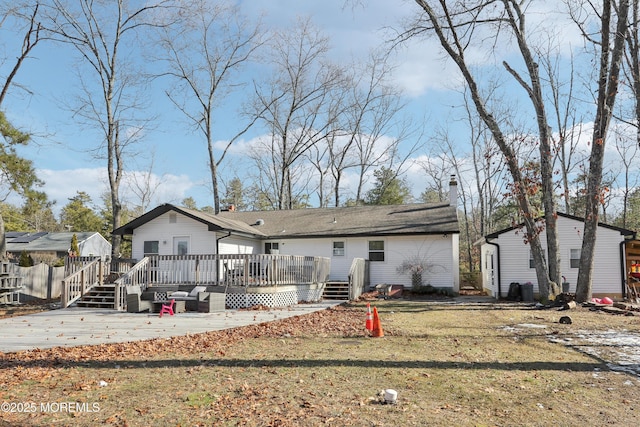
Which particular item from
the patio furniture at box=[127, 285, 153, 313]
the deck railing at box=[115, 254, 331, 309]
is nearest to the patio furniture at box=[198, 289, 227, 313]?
the deck railing at box=[115, 254, 331, 309]

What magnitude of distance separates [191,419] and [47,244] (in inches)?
1471

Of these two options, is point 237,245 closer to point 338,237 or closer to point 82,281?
point 338,237

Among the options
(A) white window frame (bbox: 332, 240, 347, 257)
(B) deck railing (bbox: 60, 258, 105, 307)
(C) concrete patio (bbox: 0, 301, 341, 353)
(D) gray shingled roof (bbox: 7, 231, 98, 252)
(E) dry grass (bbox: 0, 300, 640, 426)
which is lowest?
(C) concrete patio (bbox: 0, 301, 341, 353)

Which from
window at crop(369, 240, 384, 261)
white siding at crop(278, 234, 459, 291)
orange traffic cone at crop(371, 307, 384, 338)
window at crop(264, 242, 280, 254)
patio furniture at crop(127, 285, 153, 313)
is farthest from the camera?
window at crop(264, 242, 280, 254)

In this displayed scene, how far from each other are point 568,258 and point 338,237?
1046cm

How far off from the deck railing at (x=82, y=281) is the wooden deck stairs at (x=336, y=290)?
30.4ft

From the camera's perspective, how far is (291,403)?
4.65 m

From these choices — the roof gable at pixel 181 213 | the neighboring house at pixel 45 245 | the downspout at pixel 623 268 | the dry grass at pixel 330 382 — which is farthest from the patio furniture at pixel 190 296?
the neighboring house at pixel 45 245

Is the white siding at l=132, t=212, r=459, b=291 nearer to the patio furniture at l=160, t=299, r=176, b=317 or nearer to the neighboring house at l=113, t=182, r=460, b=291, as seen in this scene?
the neighboring house at l=113, t=182, r=460, b=291

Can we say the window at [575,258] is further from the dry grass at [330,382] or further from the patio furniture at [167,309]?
the patio furniture at [167,309]

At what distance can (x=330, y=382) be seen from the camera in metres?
5.43

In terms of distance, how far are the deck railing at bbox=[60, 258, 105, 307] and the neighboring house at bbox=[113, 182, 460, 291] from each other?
294 cm

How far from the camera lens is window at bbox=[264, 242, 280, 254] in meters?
23.5

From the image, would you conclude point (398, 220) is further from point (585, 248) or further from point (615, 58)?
point (615, 58)
